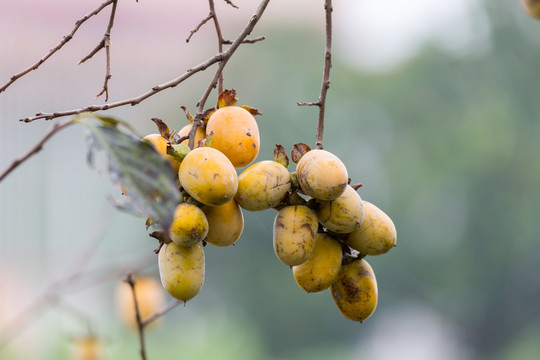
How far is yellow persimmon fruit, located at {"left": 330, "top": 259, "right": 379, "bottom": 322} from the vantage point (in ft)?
2.22

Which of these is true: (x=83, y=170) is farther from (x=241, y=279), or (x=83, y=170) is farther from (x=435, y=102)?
(x=435, y=102)

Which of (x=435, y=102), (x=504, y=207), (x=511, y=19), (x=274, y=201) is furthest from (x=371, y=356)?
(x=274, y=201)

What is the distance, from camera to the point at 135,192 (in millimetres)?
432

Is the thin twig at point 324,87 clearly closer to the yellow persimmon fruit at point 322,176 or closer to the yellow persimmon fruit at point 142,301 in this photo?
the yellow persimmon fruit at point 322,176

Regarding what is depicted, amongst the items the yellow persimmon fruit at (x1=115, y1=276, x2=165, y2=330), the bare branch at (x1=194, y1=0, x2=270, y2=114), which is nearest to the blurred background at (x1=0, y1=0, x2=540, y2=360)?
the yellow persimmon fruit at (x1=115, y1=276, x2=165, y2=330)

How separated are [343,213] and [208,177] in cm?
15

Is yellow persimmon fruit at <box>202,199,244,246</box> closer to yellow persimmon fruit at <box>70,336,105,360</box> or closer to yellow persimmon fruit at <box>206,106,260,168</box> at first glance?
yellow persimmon fruit at <box>206,106,260,168</box>

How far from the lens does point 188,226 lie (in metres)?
0.58

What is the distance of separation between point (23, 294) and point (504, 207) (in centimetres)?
810

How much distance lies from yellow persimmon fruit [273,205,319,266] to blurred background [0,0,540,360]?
8345mm

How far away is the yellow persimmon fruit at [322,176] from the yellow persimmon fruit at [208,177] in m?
0.07

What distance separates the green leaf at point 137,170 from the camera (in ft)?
1.41

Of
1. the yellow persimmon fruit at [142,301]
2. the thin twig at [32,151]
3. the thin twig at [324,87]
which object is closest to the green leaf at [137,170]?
the thin twig at [32,151]

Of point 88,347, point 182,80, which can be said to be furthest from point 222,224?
point 88,347
